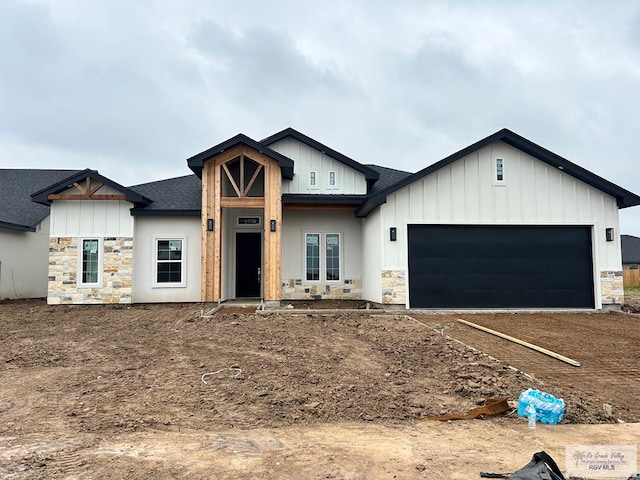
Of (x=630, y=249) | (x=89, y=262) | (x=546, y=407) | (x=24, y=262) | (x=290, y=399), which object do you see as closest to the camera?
(x=546, y=407)

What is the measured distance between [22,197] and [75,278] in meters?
7.91

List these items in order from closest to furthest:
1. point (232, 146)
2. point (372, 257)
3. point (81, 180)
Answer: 1. point (232, 146)
2. point (372, 257)
3. point (81, 180)

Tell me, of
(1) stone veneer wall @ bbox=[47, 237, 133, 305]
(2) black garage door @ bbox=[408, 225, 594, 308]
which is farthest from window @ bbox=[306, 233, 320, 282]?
(1) stone veneer wall @ bbox=[47, 237, 133, 305]

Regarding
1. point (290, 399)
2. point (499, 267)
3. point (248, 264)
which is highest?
point (248, 264)

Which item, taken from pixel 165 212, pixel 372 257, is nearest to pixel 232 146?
pixel 165 212

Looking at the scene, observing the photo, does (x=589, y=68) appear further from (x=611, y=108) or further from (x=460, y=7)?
(x=460, y=7)

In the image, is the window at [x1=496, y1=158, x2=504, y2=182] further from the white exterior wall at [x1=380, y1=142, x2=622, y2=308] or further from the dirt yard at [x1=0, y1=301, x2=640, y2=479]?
the dirt yard at [x1=0, y1=301, x2=640, y2=479]

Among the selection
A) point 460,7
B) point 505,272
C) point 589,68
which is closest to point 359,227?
point 505,272

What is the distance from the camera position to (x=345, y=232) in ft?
45.2

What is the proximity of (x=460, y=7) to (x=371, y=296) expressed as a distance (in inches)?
385

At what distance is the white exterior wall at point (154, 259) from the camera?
12.8 m

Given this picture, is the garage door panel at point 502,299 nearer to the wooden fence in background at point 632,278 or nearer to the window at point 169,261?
the window at point 169,261

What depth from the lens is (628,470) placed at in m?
2.70

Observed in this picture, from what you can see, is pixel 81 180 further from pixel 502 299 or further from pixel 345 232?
pixel 502 299
